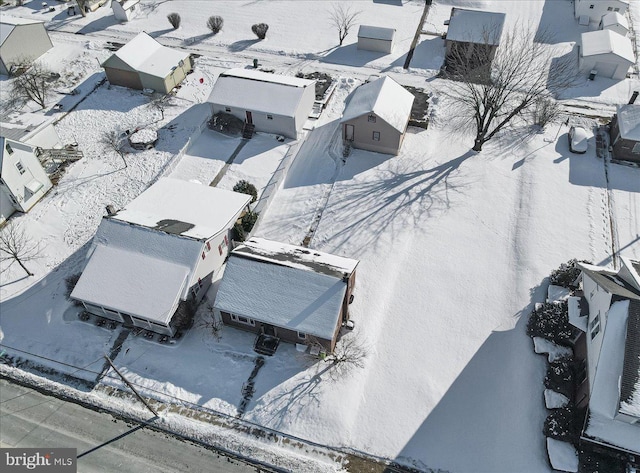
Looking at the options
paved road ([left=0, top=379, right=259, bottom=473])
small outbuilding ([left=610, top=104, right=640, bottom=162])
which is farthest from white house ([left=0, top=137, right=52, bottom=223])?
small outbuilding ([left=610, top=104, right=640, bottom=162])

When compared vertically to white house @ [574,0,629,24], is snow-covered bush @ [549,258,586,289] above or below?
below

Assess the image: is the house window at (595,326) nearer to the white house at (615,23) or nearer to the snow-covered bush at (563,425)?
the snow-covered bush at (563,425)

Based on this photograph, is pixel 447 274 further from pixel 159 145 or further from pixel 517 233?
pixel 159 145

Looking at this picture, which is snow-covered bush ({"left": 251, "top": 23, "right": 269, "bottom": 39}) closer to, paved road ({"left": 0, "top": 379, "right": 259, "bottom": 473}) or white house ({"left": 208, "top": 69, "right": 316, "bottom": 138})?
white house ({"left": 208, "top": 69, "right": 316, "bottom": 138})

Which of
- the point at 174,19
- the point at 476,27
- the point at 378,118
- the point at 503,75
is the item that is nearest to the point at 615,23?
the point at 476,27

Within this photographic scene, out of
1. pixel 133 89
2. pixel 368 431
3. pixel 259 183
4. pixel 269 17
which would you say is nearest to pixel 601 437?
pixel 368 431

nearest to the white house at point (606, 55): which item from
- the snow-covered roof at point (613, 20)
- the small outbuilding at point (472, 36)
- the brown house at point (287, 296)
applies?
the snow-covered roof at point (613, 20)
